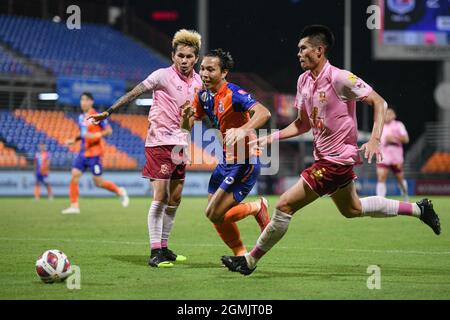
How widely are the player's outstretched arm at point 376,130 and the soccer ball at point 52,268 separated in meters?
2.83

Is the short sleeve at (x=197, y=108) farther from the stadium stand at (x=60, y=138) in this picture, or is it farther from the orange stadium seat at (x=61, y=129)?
the orange stadium seat at (x=61, y=129)

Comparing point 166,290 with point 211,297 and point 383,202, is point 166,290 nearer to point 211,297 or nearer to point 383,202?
point 211,297

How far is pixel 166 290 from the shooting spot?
6.33 m

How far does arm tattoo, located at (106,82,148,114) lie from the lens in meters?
7.96

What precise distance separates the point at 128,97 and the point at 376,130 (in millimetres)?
2696

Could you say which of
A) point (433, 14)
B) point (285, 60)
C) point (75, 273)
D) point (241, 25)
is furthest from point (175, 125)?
point (285, 60)

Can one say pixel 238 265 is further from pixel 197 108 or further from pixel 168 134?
pixel 168 134

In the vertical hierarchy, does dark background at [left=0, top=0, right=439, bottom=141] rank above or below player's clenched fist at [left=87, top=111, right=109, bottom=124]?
above

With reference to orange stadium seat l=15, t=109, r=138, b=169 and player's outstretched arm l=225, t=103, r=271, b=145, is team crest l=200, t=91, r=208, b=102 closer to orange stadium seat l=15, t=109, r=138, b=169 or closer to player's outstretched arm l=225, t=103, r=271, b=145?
player's outstretched arm l=225, t=103, r=271, b=145

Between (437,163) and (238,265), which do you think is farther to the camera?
(437,163)

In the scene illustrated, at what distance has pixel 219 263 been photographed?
831cm

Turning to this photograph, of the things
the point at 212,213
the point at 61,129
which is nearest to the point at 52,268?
the point at 212,213

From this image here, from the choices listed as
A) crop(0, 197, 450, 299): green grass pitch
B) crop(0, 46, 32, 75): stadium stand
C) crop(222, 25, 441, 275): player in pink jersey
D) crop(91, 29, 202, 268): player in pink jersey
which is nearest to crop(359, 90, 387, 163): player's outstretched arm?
crop(222, 25, 441, 275): player in pink jersey

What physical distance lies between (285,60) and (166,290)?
33.9m
